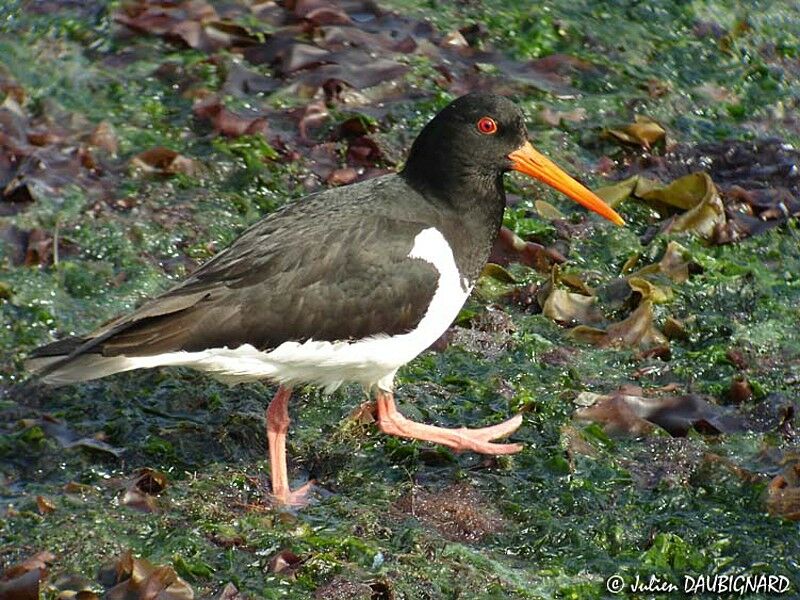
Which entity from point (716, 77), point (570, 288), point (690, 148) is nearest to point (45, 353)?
point (570, 288)

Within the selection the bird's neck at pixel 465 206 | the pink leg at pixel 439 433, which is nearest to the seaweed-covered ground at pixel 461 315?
the pink leg at pixel 439 433

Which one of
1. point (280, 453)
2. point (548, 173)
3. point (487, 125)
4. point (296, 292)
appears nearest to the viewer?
point (296, 292)

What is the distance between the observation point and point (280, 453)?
5594mm

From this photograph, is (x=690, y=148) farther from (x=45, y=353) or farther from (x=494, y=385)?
(x=45, y=353)

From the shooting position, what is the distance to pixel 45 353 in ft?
17.7

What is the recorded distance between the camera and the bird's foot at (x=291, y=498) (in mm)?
5438

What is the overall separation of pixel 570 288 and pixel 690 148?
69.8 inches

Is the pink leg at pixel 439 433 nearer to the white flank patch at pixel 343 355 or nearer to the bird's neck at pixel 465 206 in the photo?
the white flank patch at pixel 343 355

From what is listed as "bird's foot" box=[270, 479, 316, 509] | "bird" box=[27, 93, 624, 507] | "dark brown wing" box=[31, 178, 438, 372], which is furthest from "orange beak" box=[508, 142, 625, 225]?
"bird's foot" box=[270, 479, 316, 509]

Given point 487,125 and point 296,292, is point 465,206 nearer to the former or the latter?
point 487,125

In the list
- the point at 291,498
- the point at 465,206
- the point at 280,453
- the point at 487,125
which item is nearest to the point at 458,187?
the point at 465,206

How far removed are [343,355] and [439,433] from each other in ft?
2.01

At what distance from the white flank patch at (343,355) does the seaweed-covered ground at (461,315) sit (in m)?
0.41

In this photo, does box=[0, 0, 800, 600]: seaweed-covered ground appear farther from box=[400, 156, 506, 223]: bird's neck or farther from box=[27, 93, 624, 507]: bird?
box=[400, 156, 506, 223]: bird's neck
